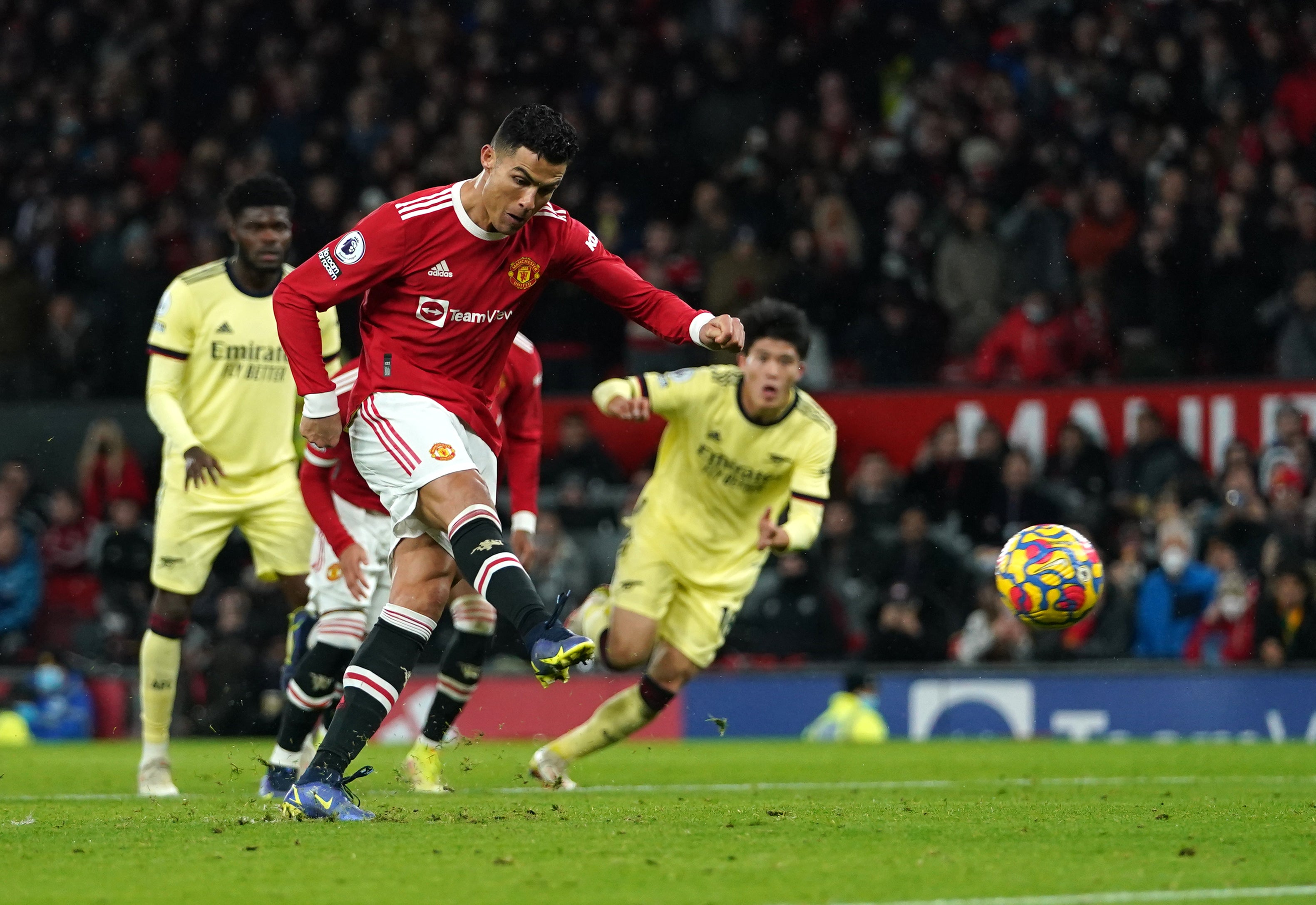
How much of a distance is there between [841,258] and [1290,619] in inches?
213

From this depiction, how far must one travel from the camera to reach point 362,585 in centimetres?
780

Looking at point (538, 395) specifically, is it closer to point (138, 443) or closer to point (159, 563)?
point (159, 563)

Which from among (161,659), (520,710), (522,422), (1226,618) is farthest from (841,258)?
(161,659)

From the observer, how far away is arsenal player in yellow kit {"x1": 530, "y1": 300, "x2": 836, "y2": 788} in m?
9.15

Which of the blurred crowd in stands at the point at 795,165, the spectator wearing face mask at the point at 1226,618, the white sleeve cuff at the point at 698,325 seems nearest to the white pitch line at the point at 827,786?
the white sleeve cuff at the point at 698,325

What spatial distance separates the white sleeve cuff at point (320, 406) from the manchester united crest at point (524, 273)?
0.81 m

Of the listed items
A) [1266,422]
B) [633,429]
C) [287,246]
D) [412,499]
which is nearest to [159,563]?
[287,246]

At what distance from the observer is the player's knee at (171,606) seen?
9.01 m

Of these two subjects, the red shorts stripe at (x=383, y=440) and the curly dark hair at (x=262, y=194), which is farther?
the curly dark hair at (x=262, y=194)

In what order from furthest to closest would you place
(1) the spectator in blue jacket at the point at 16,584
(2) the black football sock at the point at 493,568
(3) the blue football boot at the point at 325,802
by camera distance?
(1) the spectator in blue jacket at the point at 16,584 < (3) the blue football boot at the point at 325,802 < (2) the black football sock at the point at 493,568

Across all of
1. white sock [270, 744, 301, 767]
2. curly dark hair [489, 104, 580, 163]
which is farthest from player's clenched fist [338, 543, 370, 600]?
Result: curly dark hair [489, 104, 580, 163]

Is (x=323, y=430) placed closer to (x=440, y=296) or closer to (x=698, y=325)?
(x=440, y=296)

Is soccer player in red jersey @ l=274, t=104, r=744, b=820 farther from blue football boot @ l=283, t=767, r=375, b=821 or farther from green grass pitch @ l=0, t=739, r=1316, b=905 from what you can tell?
green grass pitch @ l=0, t=739, r=1316, b=905

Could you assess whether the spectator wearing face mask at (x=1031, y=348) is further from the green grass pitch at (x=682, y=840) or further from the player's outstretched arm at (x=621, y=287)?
the player's outstretched arm at (x=621, y=287)
